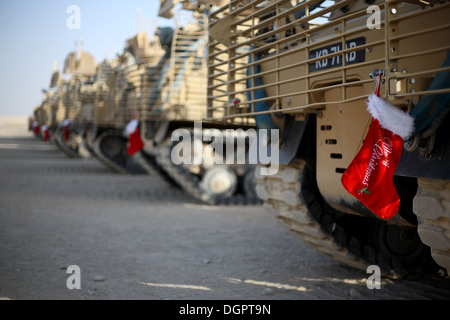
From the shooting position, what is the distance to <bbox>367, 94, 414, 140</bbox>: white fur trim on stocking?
2186mm

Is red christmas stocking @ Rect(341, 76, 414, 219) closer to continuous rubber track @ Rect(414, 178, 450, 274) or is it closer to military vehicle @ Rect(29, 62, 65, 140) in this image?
continuous rubber track @ Rect(414, 178, 450, 274)

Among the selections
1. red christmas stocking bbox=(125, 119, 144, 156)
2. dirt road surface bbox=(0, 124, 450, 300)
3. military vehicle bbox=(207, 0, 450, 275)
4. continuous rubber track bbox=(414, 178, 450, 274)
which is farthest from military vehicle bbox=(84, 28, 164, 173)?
continuous rubber track bbox=(414, 178, 450, 274)

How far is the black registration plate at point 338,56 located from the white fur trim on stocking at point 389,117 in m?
0.47

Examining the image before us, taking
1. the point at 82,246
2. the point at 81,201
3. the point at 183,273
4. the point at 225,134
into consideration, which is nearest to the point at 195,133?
the point at 225,134

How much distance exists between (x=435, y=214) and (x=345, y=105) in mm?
875

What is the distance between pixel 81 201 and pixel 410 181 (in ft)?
22.2

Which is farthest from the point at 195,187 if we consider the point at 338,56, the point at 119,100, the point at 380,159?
the point at 380,159

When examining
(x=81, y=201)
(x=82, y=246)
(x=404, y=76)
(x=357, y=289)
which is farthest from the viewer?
(x=81, y=201)

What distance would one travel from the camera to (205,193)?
8.87m

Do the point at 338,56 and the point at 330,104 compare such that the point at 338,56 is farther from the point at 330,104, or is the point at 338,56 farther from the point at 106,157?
the point at 106,157

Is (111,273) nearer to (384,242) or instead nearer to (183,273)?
(183,273)

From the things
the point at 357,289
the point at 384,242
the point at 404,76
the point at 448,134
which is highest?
the point at 404,76

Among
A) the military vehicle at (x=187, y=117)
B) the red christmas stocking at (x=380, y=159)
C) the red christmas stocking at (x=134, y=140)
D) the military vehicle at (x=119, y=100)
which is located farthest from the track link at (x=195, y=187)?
the red christmas stocking at (x=380, y=159)

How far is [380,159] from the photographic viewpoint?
219cm
